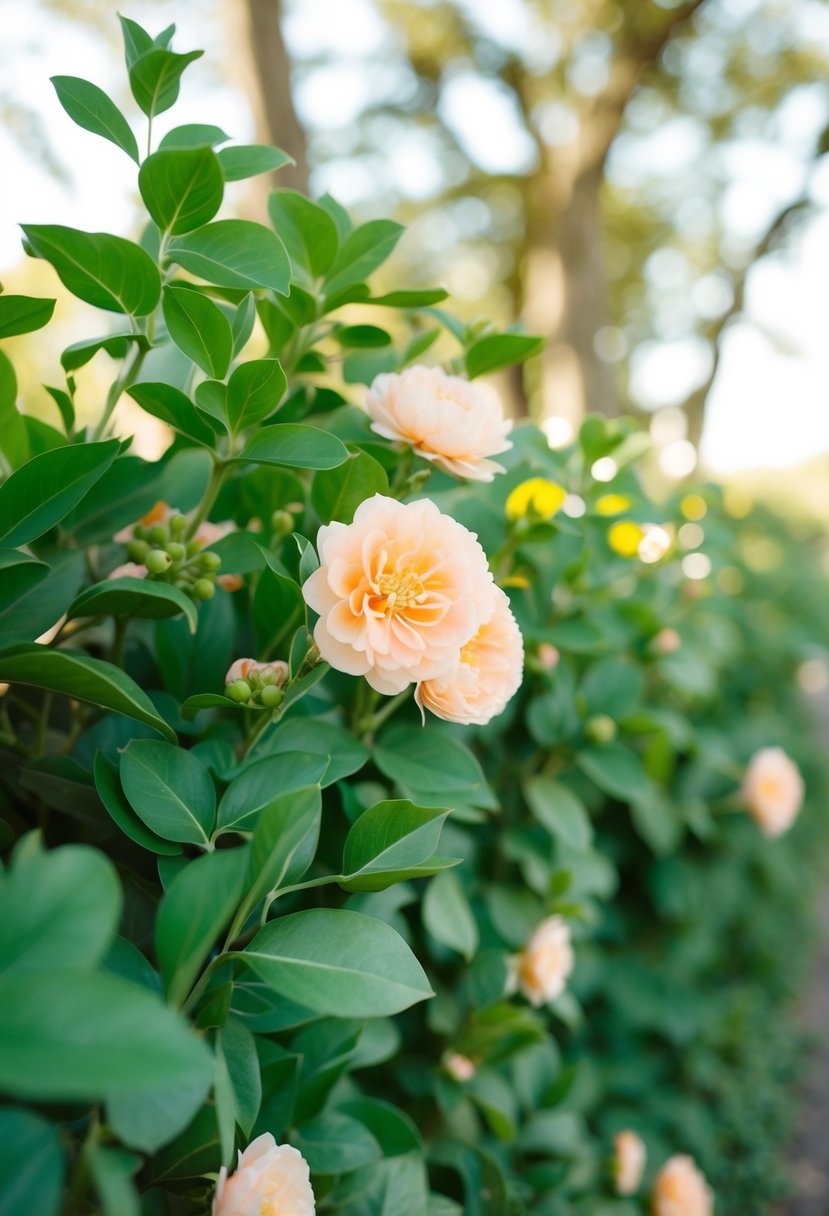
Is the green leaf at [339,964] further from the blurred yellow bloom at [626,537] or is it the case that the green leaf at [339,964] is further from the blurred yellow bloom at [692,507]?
the blurred yellow bloom at [692,507]

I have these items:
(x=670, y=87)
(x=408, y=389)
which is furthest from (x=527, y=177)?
(x=408, y=389)

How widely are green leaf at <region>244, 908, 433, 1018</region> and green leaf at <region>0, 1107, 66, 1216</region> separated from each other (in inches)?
5.5

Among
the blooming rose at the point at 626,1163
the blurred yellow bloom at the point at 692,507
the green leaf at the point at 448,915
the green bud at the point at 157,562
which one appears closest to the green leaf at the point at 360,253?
the green bud at the point at 157,562

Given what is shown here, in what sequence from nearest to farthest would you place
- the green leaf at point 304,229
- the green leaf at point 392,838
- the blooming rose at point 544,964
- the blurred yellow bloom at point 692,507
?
1. the green leaf at point 392,838
2. the green leaf at point 304,229
3. the blooming rose at point 544,964
4. the blurred yellow bloom at point 692,507

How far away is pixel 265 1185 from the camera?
542 mm

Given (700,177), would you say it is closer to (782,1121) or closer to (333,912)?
(782,1121)

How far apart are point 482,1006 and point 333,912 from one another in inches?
24.4

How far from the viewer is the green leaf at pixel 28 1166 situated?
41 centimetres

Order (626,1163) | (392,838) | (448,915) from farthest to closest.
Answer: (626,1163)
(448,915)
(392,838)

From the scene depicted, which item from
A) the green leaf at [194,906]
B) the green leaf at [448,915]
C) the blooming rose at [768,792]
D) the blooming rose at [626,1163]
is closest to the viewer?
the green leaf at [194,906]

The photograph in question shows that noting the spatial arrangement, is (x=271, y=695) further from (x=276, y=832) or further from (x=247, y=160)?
(x=247, y=160)

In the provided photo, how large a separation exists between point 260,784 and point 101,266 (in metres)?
0.43

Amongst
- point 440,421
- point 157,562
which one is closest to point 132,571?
point 157,562

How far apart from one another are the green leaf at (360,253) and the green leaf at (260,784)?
19.1 inches
